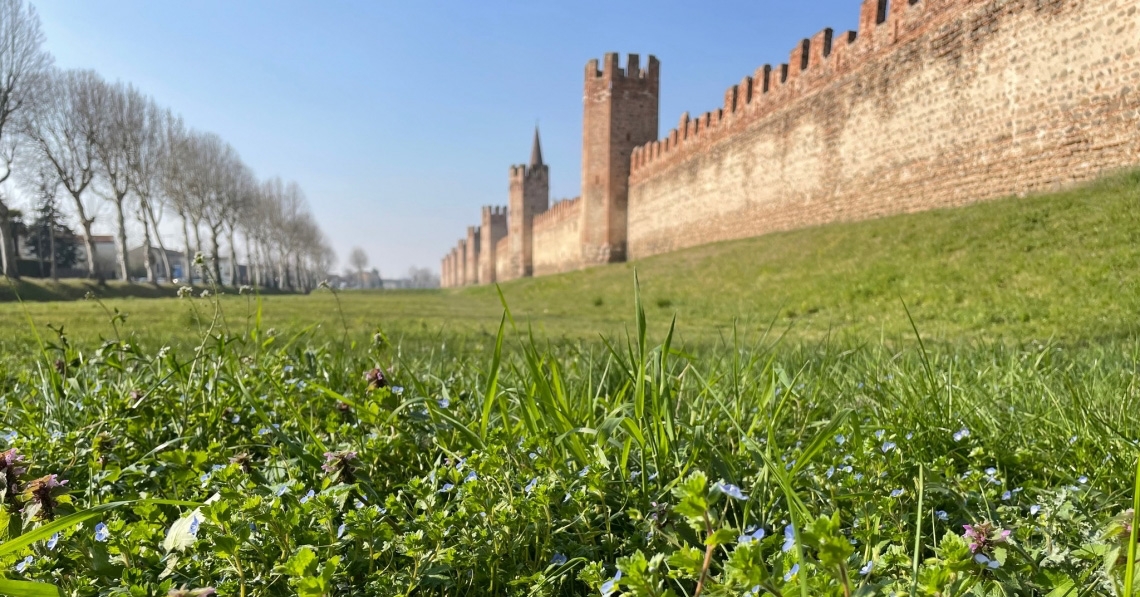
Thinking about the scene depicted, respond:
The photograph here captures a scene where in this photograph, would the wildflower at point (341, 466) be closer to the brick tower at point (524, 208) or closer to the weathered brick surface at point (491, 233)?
A: the brick tower at point (524, 208)

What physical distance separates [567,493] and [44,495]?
2.66ft

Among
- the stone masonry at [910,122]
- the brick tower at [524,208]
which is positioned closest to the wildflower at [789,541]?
the stone masonry at [910,122]

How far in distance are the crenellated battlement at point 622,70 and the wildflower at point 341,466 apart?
83.7 ft

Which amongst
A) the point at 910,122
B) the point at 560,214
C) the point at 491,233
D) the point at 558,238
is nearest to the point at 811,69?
the point at 910,122

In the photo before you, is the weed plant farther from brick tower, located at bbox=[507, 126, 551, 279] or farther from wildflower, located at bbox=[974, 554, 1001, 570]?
brick tower, located at bbox=[507, 126, 551, 279]

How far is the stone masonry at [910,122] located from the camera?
839 centimetres

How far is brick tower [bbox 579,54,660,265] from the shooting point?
82.2 ft

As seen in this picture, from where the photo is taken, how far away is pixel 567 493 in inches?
41.9

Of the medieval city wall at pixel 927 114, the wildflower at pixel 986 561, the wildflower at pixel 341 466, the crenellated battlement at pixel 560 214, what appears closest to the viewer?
the wildflower at pixel 986 561

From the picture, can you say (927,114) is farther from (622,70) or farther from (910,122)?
(622,70)

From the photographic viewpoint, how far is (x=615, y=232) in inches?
1050

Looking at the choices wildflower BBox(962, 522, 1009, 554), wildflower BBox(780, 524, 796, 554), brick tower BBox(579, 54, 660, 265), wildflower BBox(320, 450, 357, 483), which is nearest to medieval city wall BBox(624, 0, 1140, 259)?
brick tower BBox(579, 54, 660, 265)

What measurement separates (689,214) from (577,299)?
28.3ft

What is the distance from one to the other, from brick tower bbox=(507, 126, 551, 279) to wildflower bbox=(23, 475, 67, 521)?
42928mm
